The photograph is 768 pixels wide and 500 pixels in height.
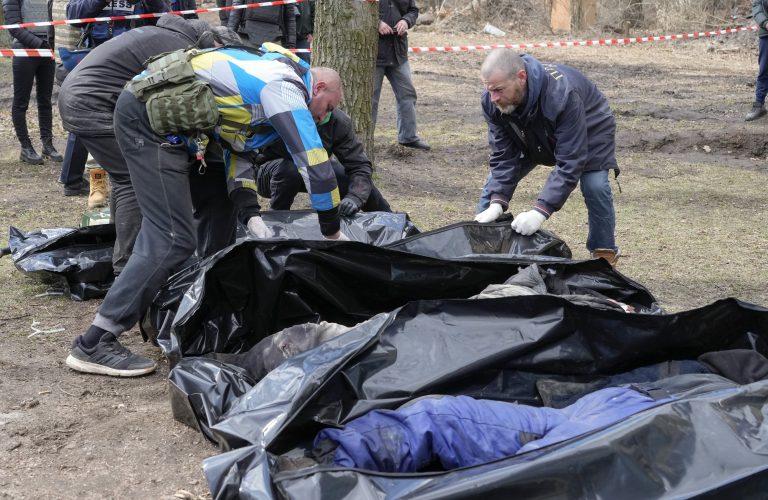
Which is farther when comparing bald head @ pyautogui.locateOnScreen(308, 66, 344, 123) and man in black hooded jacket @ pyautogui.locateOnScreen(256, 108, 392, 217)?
man in black hooded jacket @ pyautogui.locateOnScreen(256, 108, 392, 217)

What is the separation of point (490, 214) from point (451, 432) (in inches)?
76.0

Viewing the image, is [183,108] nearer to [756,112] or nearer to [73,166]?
[73,166]

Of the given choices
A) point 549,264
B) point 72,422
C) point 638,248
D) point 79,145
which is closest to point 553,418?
point 549,264

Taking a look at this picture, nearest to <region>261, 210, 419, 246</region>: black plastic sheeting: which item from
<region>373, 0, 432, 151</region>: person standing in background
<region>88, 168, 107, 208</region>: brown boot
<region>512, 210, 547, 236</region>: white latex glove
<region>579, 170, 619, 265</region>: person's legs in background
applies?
<region>512, 210, 547, 236</region>: white latex glove

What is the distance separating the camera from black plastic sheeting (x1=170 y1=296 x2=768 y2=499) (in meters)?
2.10

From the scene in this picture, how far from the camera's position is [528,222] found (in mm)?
3896

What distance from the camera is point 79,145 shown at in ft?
19.1

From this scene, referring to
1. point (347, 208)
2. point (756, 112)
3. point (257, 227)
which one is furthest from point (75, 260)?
point (756, 112)

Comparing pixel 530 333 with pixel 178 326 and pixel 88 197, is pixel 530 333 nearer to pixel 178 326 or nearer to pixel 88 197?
pixel 178 326

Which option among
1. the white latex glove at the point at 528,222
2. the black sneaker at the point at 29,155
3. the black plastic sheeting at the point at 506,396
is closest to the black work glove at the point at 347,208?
the white latex glove at the point at 528,222

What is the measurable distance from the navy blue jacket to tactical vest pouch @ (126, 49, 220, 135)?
1514mm

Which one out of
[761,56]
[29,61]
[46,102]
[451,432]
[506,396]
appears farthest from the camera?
[761,56]

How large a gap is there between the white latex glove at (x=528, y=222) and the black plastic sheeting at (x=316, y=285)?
0.42 metres

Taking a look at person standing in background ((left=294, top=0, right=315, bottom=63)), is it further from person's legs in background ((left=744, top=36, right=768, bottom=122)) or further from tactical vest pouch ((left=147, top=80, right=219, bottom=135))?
tactical vest pouch ((left=147, top=80, right=219, bottom=135))
